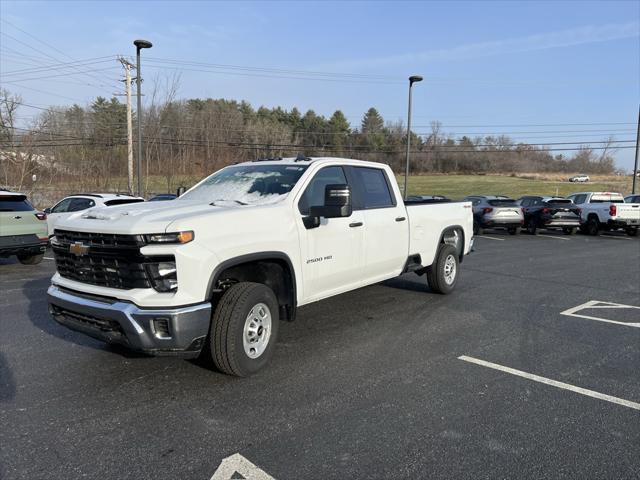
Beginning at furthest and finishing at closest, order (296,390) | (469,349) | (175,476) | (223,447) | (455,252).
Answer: (455,252)
(469,349)
(296,390)
(223,447)
(175,476)

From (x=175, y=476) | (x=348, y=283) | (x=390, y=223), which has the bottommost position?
(x=175, y=476)

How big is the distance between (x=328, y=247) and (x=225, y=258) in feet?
4.39

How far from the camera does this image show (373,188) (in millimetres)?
5953

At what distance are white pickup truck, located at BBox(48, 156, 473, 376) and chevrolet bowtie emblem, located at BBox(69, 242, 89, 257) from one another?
0.01 m

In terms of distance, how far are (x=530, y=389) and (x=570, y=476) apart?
1.27 m

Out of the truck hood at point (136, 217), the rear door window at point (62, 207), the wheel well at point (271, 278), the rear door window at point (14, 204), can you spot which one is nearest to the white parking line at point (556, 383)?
the wheel well at point (271, 278)

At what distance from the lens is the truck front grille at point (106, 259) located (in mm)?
3641

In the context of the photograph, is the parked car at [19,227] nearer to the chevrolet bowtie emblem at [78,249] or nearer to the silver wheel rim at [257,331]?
the chevrolet bowtie emblem at [78,249]

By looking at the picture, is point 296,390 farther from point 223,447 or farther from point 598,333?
point 598,333

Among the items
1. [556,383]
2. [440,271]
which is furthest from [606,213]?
[556,383]

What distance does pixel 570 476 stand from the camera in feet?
9.16

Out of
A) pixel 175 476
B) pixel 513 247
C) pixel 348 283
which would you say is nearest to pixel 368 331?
pixel 348 283

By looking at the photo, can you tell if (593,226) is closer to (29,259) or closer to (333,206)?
(333,206)

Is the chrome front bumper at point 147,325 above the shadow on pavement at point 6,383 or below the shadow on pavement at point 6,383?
above
